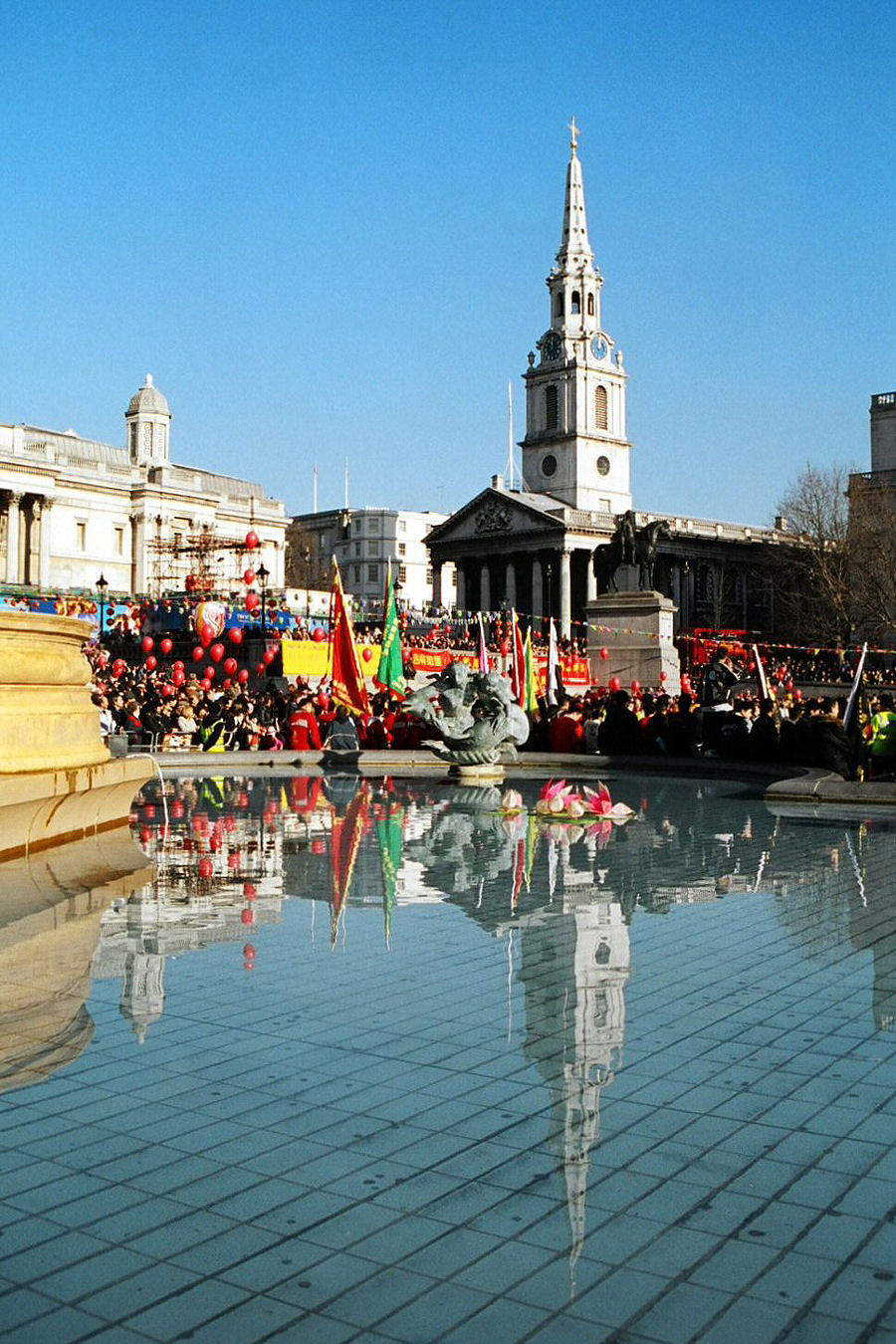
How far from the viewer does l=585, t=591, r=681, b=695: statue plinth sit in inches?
1217

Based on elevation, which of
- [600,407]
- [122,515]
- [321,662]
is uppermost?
[600,407]

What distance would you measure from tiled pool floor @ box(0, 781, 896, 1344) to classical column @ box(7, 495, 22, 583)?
223 feet

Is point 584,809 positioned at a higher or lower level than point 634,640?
lower

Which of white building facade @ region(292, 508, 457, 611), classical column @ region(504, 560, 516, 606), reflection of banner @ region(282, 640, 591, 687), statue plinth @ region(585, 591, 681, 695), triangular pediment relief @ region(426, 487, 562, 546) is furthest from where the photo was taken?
white building facade @ region(292, 508, 457, 611)

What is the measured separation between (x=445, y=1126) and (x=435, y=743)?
15.5 m

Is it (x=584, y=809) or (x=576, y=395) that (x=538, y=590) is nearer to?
(x=576, y=395)

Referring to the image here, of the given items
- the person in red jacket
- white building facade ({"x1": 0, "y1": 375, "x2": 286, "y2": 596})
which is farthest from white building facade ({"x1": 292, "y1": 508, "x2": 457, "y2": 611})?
the person in red jacket

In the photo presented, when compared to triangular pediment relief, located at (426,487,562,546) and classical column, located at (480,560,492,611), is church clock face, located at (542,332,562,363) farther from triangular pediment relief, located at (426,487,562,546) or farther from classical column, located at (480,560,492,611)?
classical column, located at (480,560,492,611)

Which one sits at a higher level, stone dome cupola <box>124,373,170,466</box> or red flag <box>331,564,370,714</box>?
stone dome cupola <box>124,373,170,466</box>

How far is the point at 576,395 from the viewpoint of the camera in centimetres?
10288

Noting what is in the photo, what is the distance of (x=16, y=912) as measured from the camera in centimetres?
757

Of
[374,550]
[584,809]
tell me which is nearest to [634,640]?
[584,809]

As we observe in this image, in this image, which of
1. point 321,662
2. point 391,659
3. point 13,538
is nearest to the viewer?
point 391,659

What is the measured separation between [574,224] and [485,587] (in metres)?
29.9
